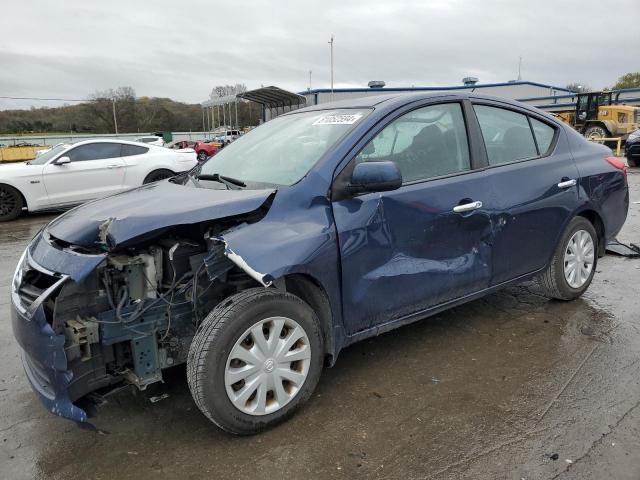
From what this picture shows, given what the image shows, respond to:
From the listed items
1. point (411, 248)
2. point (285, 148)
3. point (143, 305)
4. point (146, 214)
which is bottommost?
point (143, 305)

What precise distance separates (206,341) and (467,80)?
88.7 feet

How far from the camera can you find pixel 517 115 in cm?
393

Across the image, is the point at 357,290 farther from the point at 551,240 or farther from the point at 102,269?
the point at 551,240

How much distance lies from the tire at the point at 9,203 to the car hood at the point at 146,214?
7.38 meters

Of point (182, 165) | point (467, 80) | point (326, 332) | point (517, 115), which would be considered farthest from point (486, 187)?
point (467, 80)

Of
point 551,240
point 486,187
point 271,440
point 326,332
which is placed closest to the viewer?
point 271,440

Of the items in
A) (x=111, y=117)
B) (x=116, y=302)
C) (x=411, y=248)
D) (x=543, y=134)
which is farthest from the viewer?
(x=111, y=117)

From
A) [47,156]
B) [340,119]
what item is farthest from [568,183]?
[47,156]

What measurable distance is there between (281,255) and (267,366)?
1.81ft

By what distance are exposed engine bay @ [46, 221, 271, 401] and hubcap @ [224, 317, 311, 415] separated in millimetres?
274

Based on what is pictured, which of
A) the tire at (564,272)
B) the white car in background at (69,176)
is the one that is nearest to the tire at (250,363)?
the tire at (564,272)

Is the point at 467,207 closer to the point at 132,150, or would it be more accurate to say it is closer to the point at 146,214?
the point at 146,214

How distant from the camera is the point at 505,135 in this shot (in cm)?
377

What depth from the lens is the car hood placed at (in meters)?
2.46
